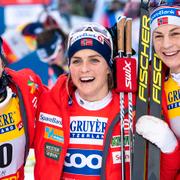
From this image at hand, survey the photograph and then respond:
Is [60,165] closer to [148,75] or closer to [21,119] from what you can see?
[21,119]

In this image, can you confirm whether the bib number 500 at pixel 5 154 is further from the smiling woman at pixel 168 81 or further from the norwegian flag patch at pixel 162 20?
the norwegian flag patch at pixel 162 20

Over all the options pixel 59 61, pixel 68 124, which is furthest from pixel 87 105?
pixel 59 61

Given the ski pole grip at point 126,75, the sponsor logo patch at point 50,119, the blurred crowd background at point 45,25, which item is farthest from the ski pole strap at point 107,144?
the blurred crowd background at point 45,25

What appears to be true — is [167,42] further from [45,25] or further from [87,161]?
[45,25]

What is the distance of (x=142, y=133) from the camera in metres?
1.93

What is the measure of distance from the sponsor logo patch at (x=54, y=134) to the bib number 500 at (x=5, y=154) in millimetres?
189

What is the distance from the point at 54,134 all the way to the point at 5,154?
0.24 m

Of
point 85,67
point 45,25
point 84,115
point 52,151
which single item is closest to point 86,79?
point 85,67

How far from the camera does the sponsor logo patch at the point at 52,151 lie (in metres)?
2.01

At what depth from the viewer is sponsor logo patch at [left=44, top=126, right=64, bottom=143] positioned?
6.63ft

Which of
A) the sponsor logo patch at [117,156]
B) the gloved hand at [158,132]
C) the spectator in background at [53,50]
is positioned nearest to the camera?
the gloved hand at [158,132]

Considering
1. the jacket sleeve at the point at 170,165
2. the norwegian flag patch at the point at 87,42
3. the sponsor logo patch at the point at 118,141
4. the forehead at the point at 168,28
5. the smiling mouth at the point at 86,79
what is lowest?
the jacket sleeve at the point at 170,165

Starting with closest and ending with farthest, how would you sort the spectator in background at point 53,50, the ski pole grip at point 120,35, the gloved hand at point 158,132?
the gloved hand at point 158,132 < the ski pole grip at point 120,35 < the spectator in background at point 53,50

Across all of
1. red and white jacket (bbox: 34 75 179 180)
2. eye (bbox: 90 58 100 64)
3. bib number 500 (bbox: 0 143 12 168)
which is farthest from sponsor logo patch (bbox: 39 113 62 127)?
eye (bbox: 90 58 100 64)
